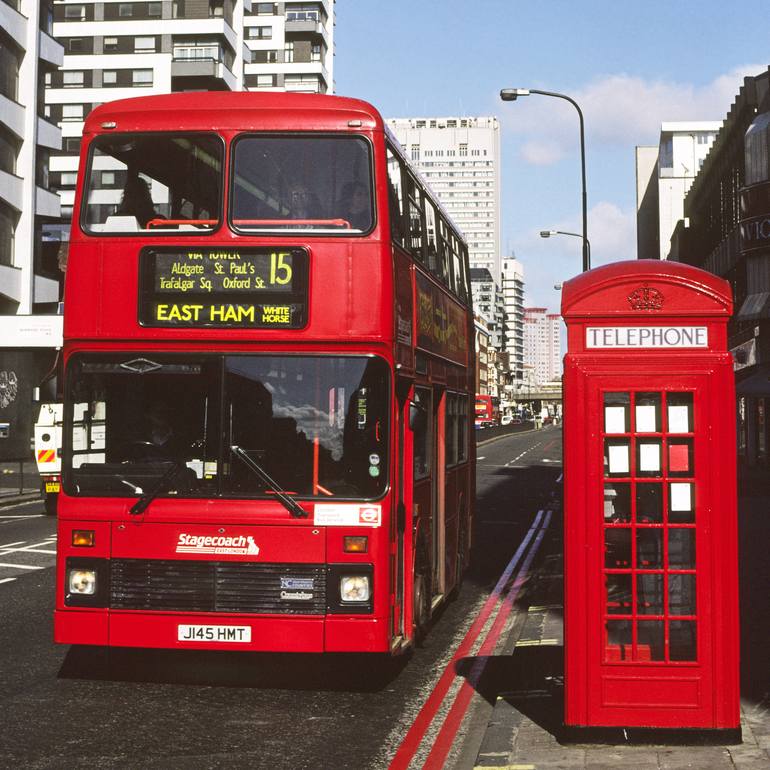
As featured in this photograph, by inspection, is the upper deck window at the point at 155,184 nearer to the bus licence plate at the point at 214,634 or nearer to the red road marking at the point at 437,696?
the bus licence plate at the point at 214,634

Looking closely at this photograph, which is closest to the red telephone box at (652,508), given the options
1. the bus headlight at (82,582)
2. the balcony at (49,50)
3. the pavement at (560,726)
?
the pavement at (560,726)

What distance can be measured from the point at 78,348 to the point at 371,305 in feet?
6.74

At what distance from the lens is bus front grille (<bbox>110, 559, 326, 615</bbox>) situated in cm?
775

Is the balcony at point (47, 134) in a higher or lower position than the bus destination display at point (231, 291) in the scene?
higher

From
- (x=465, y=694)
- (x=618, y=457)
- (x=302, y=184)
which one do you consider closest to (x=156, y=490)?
(x=302, y=184)

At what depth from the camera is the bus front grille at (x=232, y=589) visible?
775 cm

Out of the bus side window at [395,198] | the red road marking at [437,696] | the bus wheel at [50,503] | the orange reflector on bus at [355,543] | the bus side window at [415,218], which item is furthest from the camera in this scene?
the bus wheel at [50,503]

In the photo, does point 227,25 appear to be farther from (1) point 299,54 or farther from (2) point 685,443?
(2) point 685,443

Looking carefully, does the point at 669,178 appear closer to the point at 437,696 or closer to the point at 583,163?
the point at 583,163

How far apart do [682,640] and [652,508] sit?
29.9 inches

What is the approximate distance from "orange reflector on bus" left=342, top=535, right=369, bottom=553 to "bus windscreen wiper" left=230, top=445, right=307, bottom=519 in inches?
13.0

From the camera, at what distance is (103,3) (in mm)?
71688

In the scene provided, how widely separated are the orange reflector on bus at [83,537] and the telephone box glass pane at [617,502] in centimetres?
356

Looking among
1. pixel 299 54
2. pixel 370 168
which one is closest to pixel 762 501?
pixel 370 168
